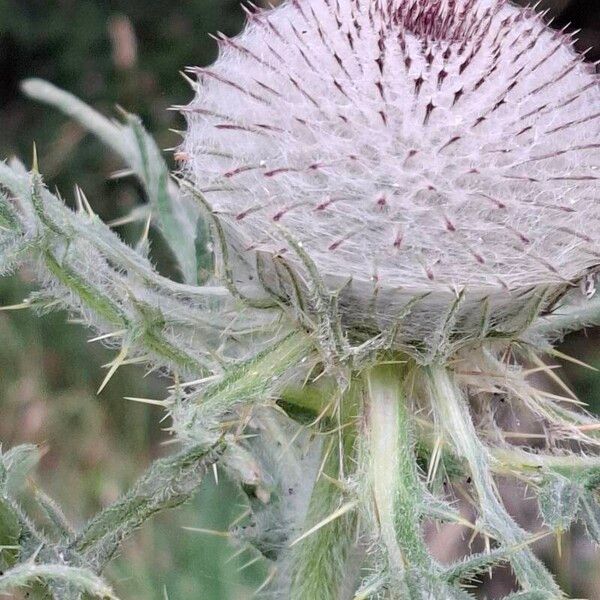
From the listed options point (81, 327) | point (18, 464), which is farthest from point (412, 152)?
point (81, 327)

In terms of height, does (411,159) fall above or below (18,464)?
above

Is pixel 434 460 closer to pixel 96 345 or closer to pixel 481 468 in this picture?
pixel 481 468

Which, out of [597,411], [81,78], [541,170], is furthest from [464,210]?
[81,78]

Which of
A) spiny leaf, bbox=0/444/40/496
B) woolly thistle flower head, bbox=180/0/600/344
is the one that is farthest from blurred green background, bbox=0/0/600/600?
woolly thistle flower head, bbox=180/0/600/344

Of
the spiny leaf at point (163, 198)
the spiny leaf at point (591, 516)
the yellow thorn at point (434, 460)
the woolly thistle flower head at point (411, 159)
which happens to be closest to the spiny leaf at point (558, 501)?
the spiny leaf at point (591, 516)

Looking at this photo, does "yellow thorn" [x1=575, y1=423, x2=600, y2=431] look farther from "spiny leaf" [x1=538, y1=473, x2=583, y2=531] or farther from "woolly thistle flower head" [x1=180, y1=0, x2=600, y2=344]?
"woolly thistle flower head" [x1=180, y1=0, x2=600, y2=344]

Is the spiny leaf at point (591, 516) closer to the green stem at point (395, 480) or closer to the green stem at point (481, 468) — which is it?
the green stem at point (481, 468)
